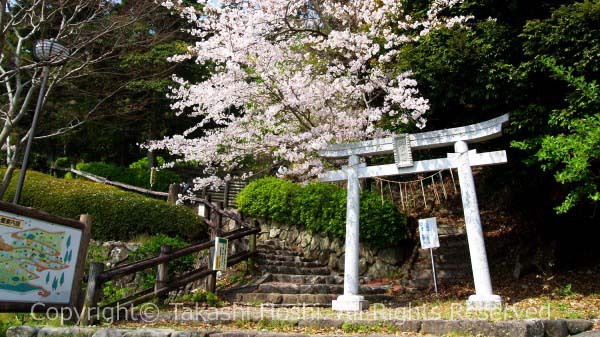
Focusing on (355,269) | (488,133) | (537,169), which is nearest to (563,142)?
(488,133)

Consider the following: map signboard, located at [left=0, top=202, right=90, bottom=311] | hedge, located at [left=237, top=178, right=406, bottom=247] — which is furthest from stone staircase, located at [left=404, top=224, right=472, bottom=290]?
map signboard, located at [left=0, top=202, right=90, bottom=311]

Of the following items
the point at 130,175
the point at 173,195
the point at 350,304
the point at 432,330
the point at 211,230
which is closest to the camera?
the point at 432,330

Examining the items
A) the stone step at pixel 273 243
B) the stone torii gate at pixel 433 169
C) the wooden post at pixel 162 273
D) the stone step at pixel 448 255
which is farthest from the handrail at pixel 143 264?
the stone step at pixel 448 255

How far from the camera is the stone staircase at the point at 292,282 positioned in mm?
8195

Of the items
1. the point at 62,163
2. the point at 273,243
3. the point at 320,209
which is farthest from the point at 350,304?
the point at 62,163

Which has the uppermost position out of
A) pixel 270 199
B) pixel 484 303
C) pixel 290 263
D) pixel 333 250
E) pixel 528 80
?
→ pixel 528 80

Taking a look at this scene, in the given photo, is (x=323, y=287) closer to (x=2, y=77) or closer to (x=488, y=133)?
(x=488, y=133)

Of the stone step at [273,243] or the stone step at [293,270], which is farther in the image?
the stone step at [273,243]

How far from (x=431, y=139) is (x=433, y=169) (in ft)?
1.75

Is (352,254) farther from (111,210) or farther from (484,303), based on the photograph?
(111,210)

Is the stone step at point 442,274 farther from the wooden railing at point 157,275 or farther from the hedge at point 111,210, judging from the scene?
the hedge at point 111,210

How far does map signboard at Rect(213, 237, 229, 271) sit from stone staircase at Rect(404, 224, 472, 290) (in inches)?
161

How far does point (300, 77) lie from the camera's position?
8.47 metres

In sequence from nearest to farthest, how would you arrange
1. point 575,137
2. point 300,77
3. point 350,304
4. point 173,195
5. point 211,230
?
point 575,137 → point 350,304 → point 300,77 → point 211,230 → point 173,195
